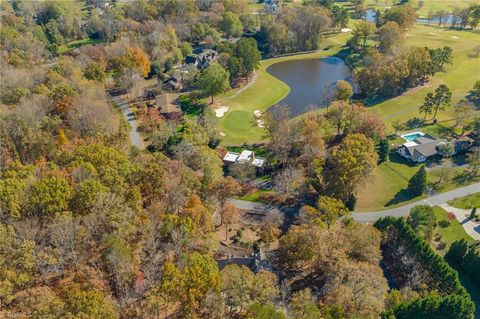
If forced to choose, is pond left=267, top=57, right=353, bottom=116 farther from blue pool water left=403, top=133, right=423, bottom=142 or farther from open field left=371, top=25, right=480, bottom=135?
blue pool water left=403, top=133, right=423, bottom=142

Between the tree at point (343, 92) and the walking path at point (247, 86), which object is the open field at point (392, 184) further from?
the walking path at point (247, 86)

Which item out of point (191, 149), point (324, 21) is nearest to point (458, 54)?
point (324, 21)

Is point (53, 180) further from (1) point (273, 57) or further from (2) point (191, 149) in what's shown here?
(1) point (273, 57)

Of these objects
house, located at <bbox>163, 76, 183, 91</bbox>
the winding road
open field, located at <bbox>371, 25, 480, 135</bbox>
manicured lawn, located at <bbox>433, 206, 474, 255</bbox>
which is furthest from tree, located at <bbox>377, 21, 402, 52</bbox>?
manicured lawn, located at <bbox>433, 206, 474, 255</bbox>

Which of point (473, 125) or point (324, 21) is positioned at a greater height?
point (324, 21)

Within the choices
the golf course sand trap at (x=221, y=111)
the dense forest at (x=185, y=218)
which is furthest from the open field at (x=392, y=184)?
the golf course sand trap at (x=221, y=111)

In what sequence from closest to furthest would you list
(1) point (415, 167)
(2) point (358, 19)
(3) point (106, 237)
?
(3) point (106, 237)
(1) point (415, 167)
(2) point (358, 19)
